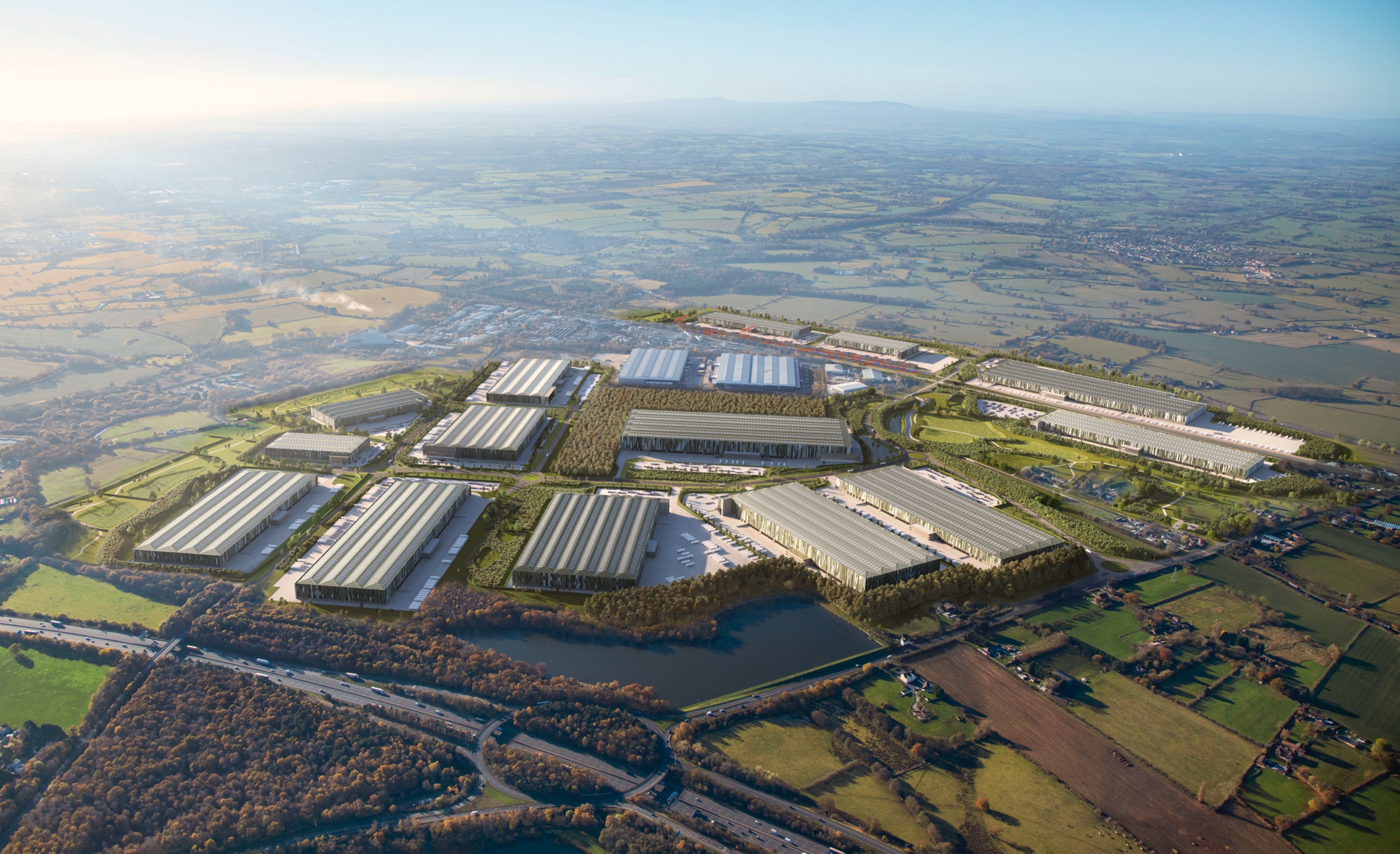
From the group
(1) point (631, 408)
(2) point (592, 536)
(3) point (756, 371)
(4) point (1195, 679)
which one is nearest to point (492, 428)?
(1) point (631, 408)

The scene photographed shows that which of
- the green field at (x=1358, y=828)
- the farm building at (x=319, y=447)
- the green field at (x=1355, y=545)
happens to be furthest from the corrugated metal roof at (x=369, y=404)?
the green field at (x=1355, y=545)

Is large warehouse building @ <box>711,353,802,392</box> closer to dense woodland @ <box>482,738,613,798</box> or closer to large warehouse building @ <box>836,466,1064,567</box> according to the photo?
large warehouse building @ <box>836,466,1064,567</box>

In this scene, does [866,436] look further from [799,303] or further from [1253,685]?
[799,303]

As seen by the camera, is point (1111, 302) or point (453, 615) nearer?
point (453, 615)

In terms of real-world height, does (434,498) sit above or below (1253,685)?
above

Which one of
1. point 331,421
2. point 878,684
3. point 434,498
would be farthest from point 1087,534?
point 331,421

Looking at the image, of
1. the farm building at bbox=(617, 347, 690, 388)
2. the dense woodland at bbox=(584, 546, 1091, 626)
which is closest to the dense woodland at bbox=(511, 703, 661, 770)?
the dense woodland at bbox=(584, 546, 1091, 626)

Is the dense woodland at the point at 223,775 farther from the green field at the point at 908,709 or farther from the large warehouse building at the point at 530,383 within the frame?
the large warehouse building at the point at 530,383
